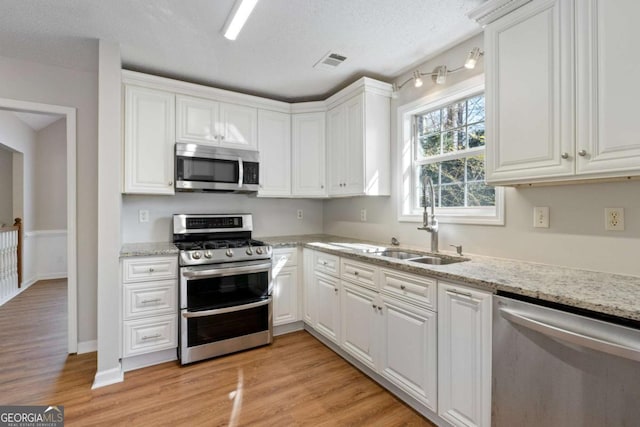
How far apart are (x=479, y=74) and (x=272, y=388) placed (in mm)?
2609

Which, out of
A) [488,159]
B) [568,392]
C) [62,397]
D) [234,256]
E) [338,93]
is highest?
[338,93]

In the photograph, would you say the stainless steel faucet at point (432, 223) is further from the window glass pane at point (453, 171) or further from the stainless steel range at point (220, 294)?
the stainless steel range at point (220, 294)

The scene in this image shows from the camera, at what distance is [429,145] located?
269 cm

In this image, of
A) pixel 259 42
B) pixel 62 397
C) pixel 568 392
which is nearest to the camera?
pixel 568 392

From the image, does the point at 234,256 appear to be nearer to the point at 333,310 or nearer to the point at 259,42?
the point at 333,310

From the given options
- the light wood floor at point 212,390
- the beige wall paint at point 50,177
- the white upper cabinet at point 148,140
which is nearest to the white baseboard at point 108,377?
the light wood floor at point 212,390

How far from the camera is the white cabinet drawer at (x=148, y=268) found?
236cm

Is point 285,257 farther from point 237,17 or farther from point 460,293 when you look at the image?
point 237,17

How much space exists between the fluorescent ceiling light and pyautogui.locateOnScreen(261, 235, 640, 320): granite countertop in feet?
5.78

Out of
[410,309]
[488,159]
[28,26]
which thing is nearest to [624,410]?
[410,309]

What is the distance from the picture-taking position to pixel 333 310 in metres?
2.61

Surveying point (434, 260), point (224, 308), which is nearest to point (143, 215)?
point (224, 308)

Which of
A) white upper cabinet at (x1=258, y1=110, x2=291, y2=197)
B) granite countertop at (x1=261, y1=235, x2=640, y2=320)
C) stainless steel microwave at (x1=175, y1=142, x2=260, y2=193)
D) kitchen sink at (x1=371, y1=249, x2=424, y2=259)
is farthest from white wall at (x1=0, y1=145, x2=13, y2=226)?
granite countertop at (x1=261, y1=235, x2=640, y2=320)

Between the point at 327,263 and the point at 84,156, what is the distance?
231 centimetres
